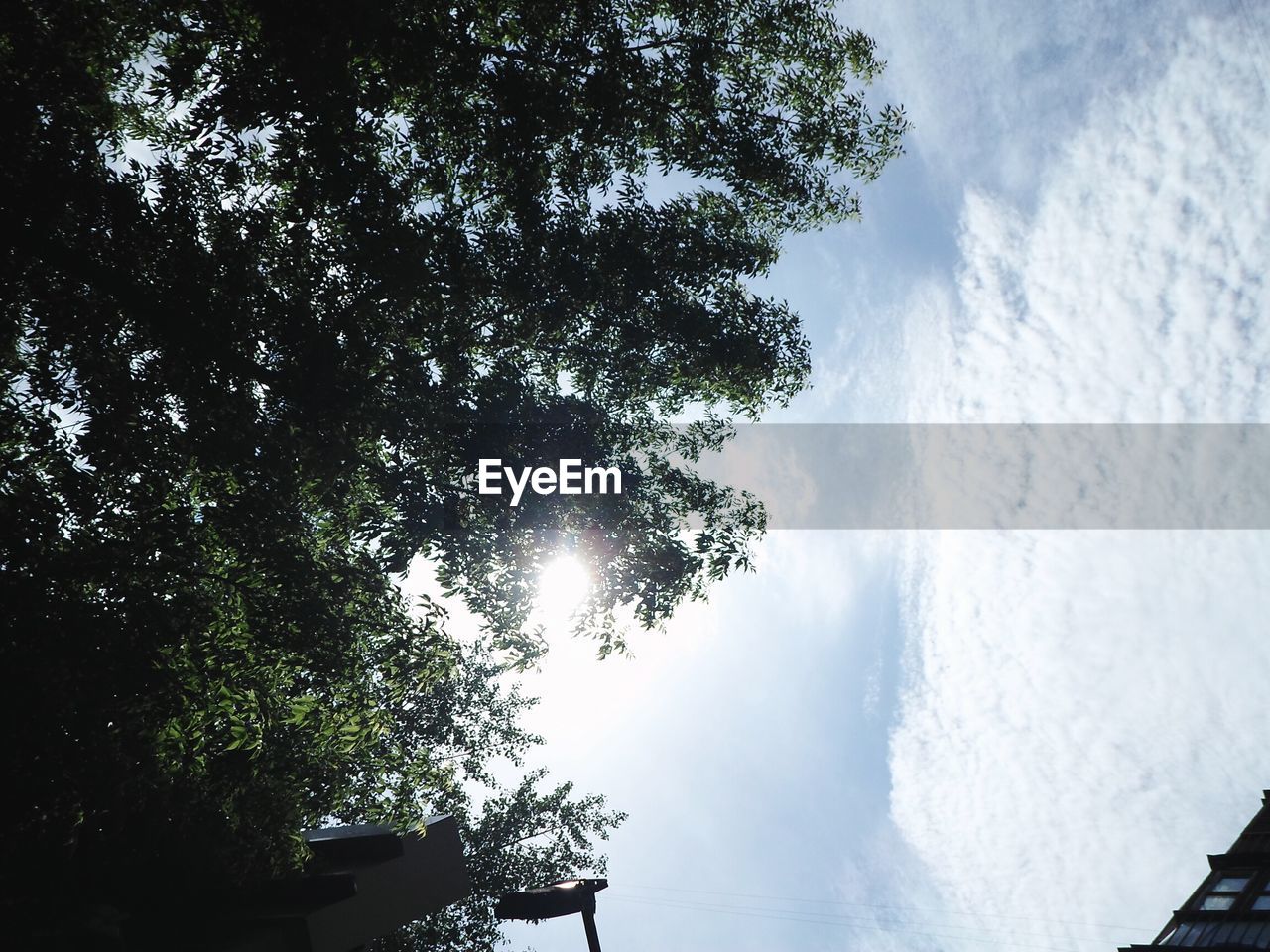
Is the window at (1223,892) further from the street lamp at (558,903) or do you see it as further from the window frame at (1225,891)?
the street lamp at (558,903)

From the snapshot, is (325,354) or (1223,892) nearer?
(325,354)

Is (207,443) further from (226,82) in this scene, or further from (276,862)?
(276,862)

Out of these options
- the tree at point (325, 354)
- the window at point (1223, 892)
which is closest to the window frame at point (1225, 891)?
the window at point (1223, 892)

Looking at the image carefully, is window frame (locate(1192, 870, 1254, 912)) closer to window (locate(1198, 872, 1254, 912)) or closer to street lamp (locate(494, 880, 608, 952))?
window (locate(1198, 872, 1254, 912))

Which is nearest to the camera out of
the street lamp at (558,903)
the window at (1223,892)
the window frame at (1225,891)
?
the street lamp at (558,903)

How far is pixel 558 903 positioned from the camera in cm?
844

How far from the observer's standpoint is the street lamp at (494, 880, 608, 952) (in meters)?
8.30

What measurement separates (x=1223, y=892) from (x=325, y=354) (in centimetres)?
2717

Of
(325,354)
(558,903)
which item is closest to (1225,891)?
(558,903)

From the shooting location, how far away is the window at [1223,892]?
18625 millimetres

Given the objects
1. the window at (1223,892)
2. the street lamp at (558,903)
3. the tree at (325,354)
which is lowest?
the window at (1223,892)

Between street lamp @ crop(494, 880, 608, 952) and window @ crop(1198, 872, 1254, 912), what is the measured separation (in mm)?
20341

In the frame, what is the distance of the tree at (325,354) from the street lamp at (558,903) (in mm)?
3473

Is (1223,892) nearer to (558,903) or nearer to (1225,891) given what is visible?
(1225,891)
